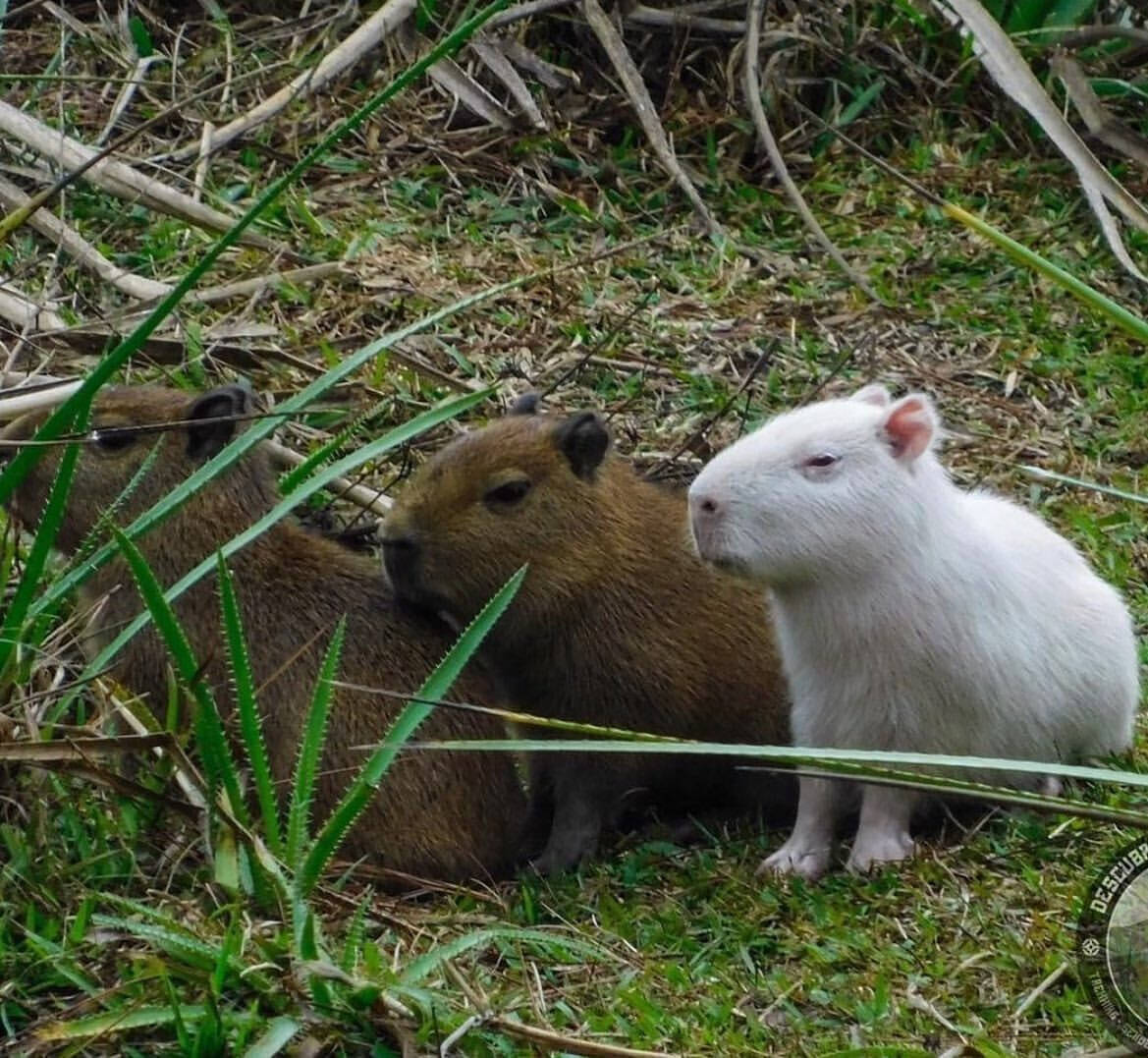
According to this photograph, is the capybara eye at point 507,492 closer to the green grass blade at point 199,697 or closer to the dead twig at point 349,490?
the dead twig at point 349,490

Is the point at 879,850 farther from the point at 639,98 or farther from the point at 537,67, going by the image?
the point at 537,67

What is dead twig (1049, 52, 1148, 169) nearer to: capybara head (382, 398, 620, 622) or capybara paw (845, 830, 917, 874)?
capybara head (382, 398, 620, 622)

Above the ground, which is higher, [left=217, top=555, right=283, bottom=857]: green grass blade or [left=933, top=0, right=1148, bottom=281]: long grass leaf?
[left=933, top=0, right=1148, bottom=281]: long grass leaf

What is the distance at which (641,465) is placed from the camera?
6113 millimetres

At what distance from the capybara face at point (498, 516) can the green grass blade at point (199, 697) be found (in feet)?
3.67

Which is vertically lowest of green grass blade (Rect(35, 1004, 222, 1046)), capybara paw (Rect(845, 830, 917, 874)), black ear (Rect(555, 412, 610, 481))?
capybara paw (Rect(845, 830, 917, 874))

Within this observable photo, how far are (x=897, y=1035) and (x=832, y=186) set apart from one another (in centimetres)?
451

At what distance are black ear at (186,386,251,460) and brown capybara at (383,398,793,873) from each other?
432 millimetres

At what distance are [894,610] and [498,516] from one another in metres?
0.99

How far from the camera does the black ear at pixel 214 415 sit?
185 inches

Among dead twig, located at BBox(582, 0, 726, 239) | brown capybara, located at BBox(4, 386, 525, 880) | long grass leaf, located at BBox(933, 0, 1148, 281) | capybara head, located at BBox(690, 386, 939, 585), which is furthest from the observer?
dead twig, located at BBox(582, 0, 726, 239)

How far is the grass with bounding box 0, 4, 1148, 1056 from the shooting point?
3.64m

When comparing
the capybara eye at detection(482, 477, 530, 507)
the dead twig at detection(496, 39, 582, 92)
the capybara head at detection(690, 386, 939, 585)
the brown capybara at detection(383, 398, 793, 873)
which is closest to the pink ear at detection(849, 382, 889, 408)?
the capybara head at detection(690, 386, 939, 585)

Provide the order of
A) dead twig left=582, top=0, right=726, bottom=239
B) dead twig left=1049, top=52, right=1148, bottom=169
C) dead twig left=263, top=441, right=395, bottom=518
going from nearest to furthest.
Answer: dead twig left=263, top=441, right=395, bottom=518
dead twig left=1049, top=52, right=1148, bottom=169
dead twig left=582, top=0, right=726, bottom=239
